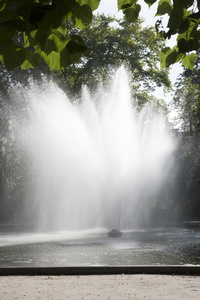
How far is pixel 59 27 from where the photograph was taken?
262cm

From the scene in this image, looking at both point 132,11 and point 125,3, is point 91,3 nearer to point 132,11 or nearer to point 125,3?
point 125,3

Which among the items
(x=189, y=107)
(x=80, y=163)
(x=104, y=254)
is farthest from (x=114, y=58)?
(x=104, y=254)

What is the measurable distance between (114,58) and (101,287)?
28.3m

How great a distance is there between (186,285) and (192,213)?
2245 cm

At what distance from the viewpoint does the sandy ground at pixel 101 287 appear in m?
5.58

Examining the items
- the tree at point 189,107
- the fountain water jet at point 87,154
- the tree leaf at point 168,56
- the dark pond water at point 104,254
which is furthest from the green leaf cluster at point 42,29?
the tree at point 189,107

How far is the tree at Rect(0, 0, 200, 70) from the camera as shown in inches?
89.4

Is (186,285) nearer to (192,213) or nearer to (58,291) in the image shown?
(58,291)

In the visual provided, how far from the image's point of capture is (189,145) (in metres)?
30.5

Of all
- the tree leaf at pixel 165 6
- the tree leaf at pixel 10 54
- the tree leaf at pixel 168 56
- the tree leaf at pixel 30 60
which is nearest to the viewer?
the tree leaf at pixel 10 54

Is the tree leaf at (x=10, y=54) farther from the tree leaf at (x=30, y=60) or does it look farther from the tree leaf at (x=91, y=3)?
the tree leaf at (x=91, y=3)

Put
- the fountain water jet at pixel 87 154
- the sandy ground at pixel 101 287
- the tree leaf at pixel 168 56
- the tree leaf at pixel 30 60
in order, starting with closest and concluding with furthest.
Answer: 1. the tree leaf at pixel 30 60
2. the tree leaf at pixel 168 56
3. the sandy ground at pixel 101 287
4. the fountain water jet at pixel 87 154

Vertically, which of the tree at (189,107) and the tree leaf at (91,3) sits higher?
the tree at (189,107)

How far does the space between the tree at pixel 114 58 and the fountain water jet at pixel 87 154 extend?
8.93ft
